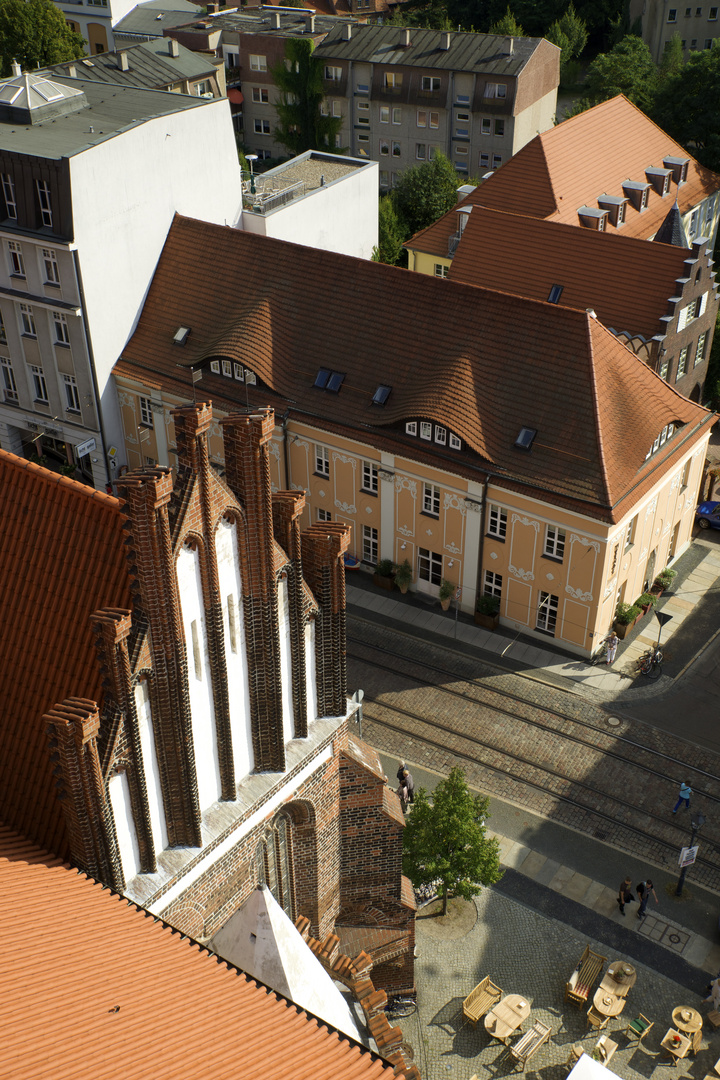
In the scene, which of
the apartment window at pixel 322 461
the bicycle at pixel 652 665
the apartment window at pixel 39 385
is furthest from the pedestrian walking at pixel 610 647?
the apartment window at pixel 39 385

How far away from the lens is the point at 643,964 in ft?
108

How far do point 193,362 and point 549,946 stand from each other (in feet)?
104

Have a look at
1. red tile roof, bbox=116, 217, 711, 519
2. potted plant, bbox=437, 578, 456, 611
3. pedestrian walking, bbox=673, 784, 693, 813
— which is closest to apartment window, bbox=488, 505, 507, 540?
red tile roof, bbox=116, 217, 711, 519

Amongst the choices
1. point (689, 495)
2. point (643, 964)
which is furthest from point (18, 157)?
point (643, 964)

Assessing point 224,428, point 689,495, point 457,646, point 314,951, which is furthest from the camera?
point 689,495

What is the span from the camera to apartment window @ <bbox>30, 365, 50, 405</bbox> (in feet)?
182

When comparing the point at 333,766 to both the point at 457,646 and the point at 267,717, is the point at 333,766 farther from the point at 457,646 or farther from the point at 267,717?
the point at 457,646

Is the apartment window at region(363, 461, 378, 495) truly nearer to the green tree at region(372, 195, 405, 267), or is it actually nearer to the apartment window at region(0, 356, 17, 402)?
the apartment window at region(0, 356, 17, 402)

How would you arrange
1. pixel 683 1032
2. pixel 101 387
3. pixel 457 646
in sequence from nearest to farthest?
pixel 683 1032 → pixel 457 646 → pixel 101 387

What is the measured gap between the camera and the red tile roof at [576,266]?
174ft

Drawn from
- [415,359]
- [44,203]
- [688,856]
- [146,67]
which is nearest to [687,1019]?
[688,856]

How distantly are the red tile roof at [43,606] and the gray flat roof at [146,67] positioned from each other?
6028cm

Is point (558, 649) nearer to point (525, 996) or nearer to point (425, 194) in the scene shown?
point (525, 996)

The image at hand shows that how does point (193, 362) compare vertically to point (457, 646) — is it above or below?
above
